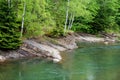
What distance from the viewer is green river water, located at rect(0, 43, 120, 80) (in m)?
30.1

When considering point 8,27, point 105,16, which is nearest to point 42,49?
point 8,27

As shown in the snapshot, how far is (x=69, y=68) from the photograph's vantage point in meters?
34.2

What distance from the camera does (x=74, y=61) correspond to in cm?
3819

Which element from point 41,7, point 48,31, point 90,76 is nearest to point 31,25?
point 41,7

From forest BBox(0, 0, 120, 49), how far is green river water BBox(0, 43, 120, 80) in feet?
13.8

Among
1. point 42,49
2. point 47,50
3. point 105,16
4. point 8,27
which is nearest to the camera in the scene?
point 8,27

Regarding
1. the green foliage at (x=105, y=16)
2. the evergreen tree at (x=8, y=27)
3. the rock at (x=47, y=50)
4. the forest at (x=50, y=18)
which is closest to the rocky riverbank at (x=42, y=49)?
the rock at (x=47, y=50)

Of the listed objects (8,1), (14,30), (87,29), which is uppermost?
(8,1)

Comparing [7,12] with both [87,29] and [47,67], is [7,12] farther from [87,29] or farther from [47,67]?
[87,29]

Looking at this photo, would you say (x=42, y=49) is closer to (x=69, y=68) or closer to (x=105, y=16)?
(x=69, y=68)

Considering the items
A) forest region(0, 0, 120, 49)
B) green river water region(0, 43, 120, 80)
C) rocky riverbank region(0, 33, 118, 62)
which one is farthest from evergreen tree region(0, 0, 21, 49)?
green river water region(0, 43, 120, 80)

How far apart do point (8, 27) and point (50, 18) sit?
906 centimetres

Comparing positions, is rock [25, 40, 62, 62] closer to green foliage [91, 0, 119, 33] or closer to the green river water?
the green river water

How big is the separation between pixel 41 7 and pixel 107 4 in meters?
28.9
